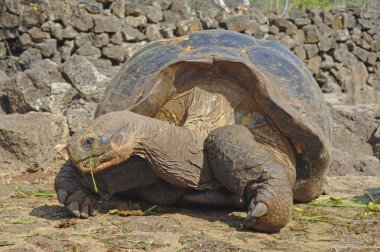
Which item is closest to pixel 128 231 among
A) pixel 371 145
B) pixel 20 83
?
pixel 20 83

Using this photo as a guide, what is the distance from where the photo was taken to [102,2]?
9328 millimetres

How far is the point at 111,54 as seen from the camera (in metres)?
9.09

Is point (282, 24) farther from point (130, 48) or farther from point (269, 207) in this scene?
point (269, 207)

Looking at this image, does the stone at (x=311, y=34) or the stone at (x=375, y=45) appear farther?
the stone at (x=375, y=45)

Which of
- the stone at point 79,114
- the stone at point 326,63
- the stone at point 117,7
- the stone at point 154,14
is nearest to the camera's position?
the stone at point 79,114

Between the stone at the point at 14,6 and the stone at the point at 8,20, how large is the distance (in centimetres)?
6

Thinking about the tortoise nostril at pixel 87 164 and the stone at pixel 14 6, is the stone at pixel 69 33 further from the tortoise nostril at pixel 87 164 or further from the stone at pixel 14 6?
the tortoise nostril at pixel 87 164

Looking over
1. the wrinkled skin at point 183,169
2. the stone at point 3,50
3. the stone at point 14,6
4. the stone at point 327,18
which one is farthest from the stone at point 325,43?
the wrinkled skin at point 183,169

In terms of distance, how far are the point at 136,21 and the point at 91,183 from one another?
6795 mm

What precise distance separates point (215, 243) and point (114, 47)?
6975mm

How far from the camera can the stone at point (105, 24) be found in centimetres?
898

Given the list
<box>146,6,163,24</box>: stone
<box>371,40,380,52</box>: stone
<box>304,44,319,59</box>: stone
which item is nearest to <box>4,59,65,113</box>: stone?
<box>146,6,163,24</box>: stone

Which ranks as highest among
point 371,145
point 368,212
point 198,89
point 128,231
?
point 198,89

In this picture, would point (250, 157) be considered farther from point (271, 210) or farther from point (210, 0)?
point (210, 0)
